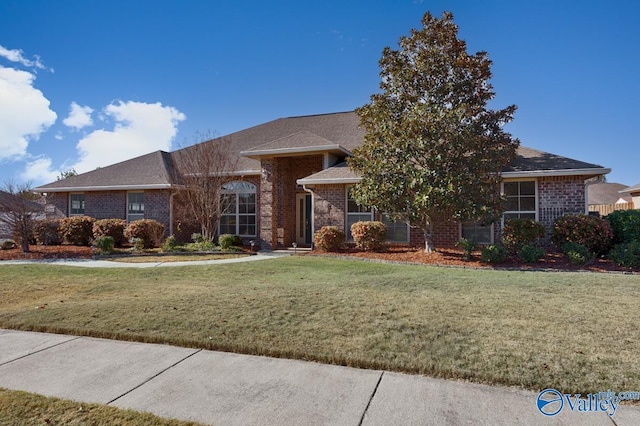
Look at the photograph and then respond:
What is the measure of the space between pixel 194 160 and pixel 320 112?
8.80 metres

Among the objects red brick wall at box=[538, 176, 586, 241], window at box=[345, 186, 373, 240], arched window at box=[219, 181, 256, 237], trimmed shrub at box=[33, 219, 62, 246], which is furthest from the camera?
arched window at box=[219, 181, 256, 237]

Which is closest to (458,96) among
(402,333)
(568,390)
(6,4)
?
(402,333)

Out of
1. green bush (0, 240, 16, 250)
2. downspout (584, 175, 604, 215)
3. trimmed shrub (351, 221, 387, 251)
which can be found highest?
downspout (584, 175, 604, 215)

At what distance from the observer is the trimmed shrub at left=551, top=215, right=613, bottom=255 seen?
10.8 metres

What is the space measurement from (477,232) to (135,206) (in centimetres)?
1543

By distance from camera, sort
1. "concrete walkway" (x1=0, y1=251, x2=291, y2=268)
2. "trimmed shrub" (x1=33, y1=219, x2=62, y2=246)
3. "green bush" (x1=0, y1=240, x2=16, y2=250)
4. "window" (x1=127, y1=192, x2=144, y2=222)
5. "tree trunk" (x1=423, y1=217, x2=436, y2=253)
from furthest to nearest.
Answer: "window" (x1=127, y1=192, x2=144, y2=222), "trimmed shrub" (x1=33, y1=219, x2=62, y2=246), "green bush" (x1=0, y1=240, x2=16, y2=250), "tree trunk" (x1=423, y1=217, x2=436, y2=253), "concrete walkway" (x1=0, y1=251, x2=291, y2=268)

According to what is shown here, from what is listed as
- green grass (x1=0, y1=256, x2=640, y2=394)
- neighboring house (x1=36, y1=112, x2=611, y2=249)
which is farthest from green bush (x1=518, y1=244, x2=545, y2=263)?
neighboring house (x1=36, y1=112, x2=611, y2=249)

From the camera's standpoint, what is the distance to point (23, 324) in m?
5.24

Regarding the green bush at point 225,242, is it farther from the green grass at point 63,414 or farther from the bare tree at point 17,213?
the green grass at point 63,414

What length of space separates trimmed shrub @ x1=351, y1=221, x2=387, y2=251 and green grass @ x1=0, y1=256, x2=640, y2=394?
13.7ft

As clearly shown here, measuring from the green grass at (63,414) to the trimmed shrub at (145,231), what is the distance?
13.5 meters

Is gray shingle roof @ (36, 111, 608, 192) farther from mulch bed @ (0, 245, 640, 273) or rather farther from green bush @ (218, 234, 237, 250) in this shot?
green bush @ (218, 234, 237, 250)

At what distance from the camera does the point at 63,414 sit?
284 centimetres

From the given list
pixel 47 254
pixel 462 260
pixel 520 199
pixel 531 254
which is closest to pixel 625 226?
pixel 520 199
